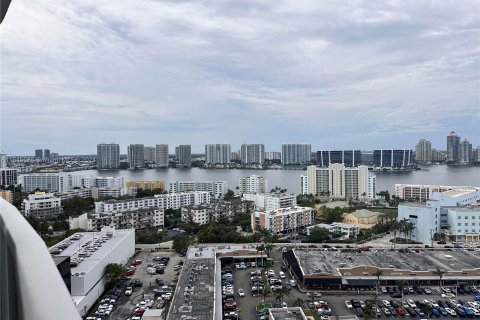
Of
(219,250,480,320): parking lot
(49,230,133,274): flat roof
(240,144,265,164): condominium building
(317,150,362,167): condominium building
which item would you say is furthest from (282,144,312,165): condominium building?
(219,250,480,320): parking lot

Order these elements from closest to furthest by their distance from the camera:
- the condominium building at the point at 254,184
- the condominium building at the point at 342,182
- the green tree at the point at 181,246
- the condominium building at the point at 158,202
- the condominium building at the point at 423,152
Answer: the green tree at the point at 181,246, the condominium building at the point at 158,202, the condominium building at the point at 342,182, the condominium building at the point at 254,184, the condominium building at the point at 423,152

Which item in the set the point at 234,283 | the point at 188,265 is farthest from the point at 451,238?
the point at 188,265

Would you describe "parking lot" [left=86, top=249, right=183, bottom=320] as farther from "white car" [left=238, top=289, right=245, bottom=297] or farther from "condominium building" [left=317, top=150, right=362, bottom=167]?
"condominium building" [left=317, top=150, right=362, bottom=167]

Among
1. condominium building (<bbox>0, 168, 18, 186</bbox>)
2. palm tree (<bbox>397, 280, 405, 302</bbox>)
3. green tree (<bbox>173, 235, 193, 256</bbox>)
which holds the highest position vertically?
condominium building (<bbox>0, 168, 18, 186</bbox>)

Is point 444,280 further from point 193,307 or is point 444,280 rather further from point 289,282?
point 193,307

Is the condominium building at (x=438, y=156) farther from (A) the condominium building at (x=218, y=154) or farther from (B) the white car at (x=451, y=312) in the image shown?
(B) the white car at (x=451, y=312)

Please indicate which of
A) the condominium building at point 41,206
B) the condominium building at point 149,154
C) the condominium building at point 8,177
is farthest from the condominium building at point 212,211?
the condominium building at point 149,154
